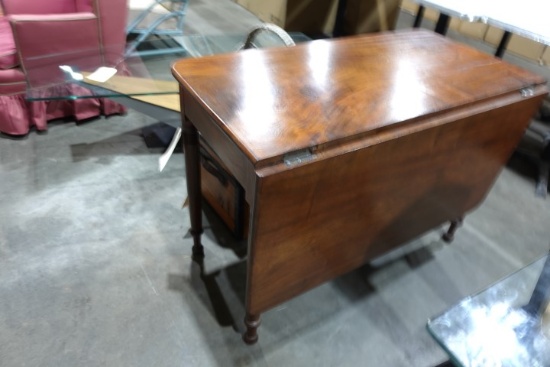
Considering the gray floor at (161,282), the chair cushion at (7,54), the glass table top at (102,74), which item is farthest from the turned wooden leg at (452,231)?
the chair cushion at (7,54)

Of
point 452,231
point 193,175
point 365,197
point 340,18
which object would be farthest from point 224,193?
point 340,18

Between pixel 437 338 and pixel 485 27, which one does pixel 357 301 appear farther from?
pixel 485 27

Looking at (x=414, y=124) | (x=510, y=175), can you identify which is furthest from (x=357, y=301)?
(x=510, y=175)

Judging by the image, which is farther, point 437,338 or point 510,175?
point 510,175

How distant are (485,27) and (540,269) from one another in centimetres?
386

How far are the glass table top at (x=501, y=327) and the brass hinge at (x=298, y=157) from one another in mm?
486

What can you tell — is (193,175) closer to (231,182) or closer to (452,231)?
(231,182)

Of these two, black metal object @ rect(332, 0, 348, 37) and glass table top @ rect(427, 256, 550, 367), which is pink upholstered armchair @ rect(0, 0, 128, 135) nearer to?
glass table top @ rect(427, 256, 550, 367)

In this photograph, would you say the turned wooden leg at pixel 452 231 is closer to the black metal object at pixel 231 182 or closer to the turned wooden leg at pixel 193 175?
the black metal object at pixel 231 182

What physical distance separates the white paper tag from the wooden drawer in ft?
1.85

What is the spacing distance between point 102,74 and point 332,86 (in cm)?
117

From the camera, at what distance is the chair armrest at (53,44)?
5.59 ft

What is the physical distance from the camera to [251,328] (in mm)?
1139

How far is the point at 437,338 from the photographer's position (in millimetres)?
877
